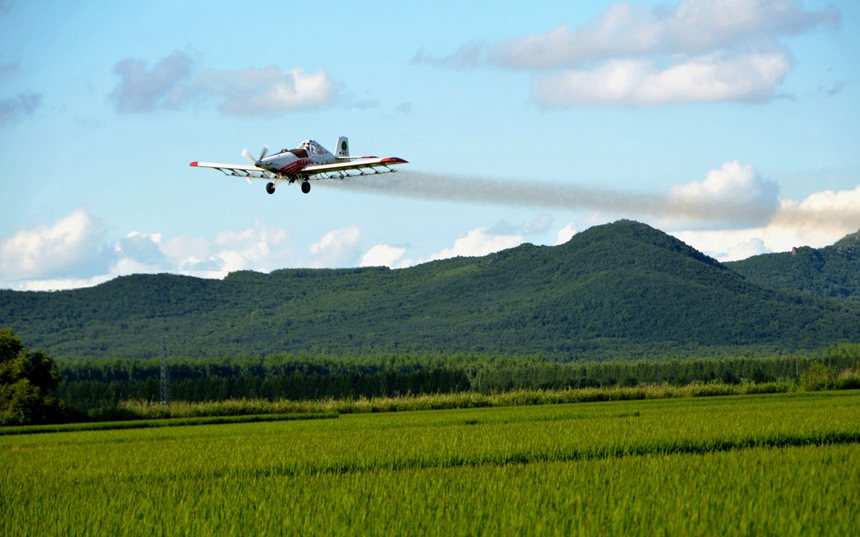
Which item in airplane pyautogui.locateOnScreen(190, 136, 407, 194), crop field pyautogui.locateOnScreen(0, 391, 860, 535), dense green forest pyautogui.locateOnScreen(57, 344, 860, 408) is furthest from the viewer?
dense green forest pyautogui.locateOnScreen(57, 344, 860, 408)

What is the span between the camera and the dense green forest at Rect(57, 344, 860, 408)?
107312 mm

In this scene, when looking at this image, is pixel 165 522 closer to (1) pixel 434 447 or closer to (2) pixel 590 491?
(2) pixel 590 491

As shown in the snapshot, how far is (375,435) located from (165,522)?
1765cm

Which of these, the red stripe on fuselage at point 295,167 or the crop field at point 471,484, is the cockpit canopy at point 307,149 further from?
the crop field at point 471,484

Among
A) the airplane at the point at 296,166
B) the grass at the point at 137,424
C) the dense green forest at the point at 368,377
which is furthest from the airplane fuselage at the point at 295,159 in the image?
the dense green forest at the point at 368,377

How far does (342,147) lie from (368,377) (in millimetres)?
68179

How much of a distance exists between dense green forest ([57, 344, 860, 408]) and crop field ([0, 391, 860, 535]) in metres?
45.7

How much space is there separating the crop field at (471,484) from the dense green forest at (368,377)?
45.7 m

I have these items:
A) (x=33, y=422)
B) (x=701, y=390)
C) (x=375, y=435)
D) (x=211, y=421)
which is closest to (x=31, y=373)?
(x=33, y=422)

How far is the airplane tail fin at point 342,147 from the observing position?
42.5 meters

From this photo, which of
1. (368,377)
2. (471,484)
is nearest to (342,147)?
(471,484)

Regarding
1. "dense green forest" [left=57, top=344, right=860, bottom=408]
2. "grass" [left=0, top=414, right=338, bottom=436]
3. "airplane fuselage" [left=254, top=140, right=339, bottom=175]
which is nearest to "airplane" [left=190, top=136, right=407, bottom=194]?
"airplane fuselage" [left=254, top=140, right=339, bottom=175]

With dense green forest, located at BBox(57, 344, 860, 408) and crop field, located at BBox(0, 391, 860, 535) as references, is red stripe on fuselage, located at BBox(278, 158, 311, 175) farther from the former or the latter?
dense green forest, located at BBox(57, 344, 860, 408)

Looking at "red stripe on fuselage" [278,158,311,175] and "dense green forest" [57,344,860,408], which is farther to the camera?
"dense green forest" [57,344,860,408]
